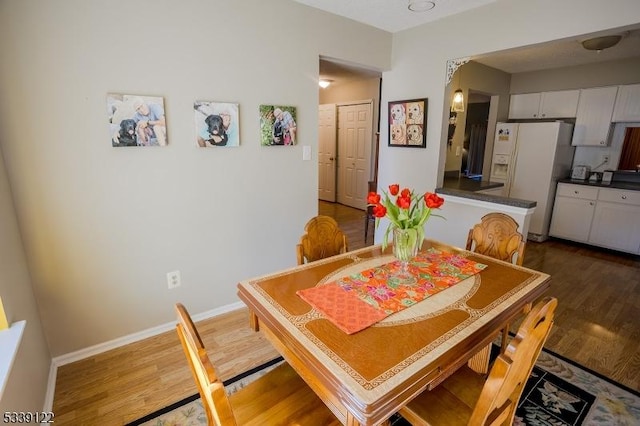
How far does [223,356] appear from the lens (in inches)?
81.4

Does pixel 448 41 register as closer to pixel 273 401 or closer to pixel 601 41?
pixel 601 41

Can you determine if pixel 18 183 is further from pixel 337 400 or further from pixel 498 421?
pixel 498 421

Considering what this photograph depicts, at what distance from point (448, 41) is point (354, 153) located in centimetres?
330

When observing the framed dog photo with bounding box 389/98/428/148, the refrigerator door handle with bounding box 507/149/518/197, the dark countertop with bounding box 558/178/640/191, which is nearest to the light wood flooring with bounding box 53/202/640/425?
the dark countertop with bounding box 558/178/640/191

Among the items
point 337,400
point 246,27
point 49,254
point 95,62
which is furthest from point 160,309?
point 246,27

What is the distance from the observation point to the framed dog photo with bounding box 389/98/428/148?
307 centimetres

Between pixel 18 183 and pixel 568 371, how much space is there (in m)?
3.33

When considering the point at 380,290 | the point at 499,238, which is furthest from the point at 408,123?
the point at 380,290

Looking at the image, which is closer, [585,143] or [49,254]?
[49,254]

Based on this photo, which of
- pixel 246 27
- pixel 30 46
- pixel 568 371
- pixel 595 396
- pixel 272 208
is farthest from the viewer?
pixel 272 208

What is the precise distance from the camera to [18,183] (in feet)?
5.59

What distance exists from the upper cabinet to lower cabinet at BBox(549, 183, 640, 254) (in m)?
1.00

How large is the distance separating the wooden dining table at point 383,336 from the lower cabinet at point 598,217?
3302 millimetres

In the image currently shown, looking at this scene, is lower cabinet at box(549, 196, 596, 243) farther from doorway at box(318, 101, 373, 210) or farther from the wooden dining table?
the wooden dining table
